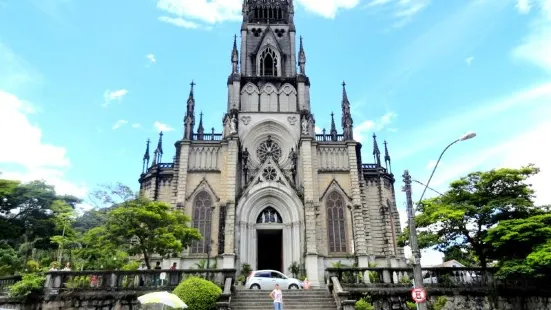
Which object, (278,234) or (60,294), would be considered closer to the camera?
(60,294)

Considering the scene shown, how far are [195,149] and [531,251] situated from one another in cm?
2209

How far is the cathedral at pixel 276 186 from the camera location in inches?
1031

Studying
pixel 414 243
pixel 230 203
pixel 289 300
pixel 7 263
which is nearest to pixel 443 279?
pixel 289 300

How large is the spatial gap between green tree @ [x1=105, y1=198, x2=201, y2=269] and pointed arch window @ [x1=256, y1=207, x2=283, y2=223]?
810cm

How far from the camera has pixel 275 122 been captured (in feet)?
100

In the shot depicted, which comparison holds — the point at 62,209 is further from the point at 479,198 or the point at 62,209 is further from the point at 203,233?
the point at 479,198

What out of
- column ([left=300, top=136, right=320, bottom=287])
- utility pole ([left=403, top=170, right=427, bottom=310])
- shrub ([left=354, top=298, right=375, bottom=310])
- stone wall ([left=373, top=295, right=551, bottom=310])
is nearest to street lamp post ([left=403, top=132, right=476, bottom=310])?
utility pole ([left=403, top=170, right=427, bottom=310])

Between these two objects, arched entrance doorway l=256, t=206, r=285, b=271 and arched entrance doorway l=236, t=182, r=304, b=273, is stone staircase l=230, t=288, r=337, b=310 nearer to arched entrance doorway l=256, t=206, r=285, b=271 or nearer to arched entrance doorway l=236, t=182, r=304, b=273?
arched entrance doorway l=236, t=182, r=304, b=273

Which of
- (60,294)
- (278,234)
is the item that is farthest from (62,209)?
(278,234)

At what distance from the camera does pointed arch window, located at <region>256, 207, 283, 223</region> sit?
27686mm

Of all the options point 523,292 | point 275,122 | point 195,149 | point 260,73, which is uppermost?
point 260,73

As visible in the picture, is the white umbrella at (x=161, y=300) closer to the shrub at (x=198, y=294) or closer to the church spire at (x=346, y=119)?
the shrub at (x=198, y=294)

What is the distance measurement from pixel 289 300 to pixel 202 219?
1201cm

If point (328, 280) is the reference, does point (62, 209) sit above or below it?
above
